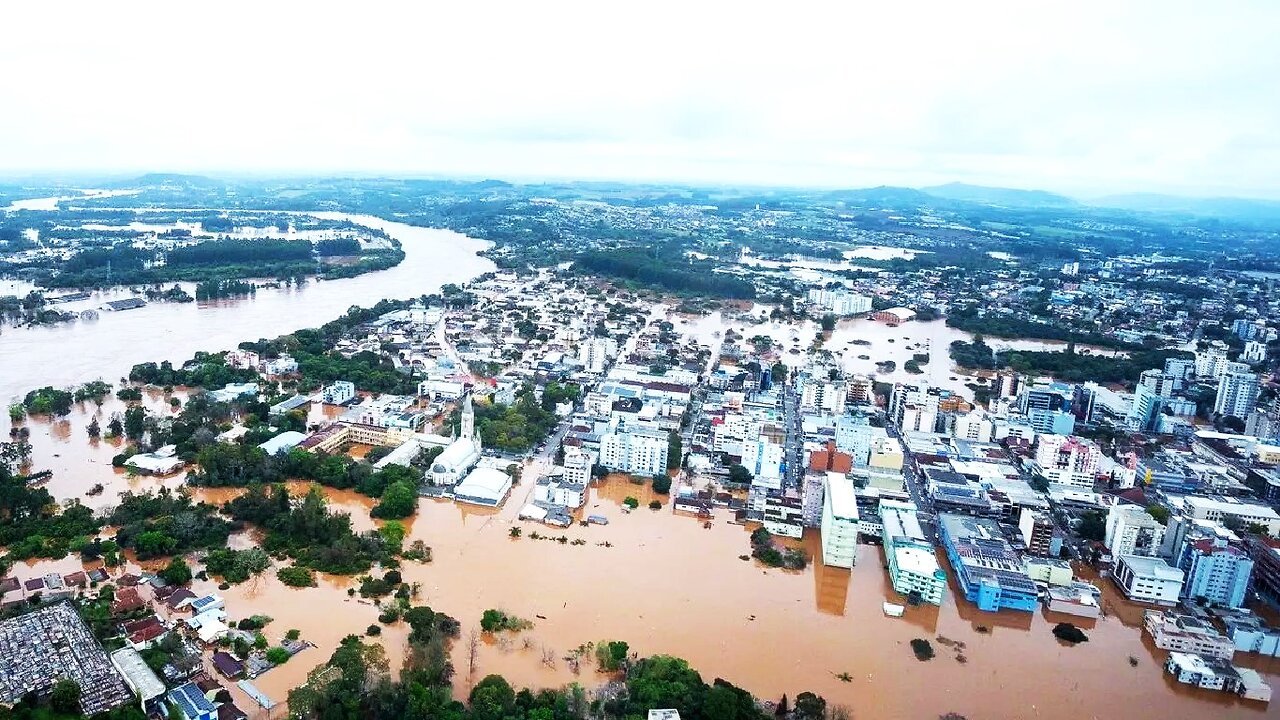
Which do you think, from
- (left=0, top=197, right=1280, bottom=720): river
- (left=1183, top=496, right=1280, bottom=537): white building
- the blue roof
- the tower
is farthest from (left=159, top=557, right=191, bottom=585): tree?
(left=1183, top=496, right=1280, bottom=537): white building

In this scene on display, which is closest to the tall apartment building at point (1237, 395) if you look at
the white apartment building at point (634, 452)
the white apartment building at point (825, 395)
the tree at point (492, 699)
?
the white apartment building at point (825, 395)

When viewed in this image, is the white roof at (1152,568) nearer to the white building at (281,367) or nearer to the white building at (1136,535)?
the white building at (1136,535)

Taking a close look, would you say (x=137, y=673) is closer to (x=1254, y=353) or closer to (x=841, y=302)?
(x=841, y=302)

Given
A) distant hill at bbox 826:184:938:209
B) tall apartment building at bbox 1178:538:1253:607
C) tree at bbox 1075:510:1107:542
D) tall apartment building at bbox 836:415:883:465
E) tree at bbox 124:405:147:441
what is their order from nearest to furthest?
tall apartment building at bbox 1178:538:1253:607 → tree at bbox 1075:510:1107:542 → tall apartment building at bbox 836:415:883:465 → tree at bbox 124:405:147:441 → distant hill at bbox 826:184:938:209

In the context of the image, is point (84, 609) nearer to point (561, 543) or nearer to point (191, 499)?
point (191, 499)

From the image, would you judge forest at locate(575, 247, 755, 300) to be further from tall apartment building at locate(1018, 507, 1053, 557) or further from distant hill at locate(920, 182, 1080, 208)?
distant hill at locate(920, 182, 1080, 208)

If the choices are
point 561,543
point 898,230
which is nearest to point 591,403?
point 561,543

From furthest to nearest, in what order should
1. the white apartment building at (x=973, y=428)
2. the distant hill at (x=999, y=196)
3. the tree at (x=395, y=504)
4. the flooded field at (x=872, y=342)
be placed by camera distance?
the distant hill at (x=999, y=196), the flooded field at (x=872, y=342), the white apartment building at (x=973, y=428), the tree at (x=395, y=504)
